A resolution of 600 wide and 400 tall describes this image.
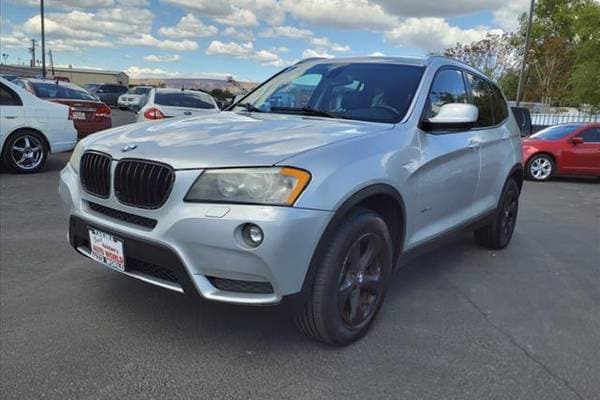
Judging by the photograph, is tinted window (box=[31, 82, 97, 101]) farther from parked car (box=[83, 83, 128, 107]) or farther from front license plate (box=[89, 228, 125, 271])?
parked car (box=[83, 83, 128, 107])

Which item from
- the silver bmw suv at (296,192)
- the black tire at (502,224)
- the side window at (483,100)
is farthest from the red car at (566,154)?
the silver bmw suv at (296,192)

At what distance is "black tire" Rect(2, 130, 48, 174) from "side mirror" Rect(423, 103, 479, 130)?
735cm

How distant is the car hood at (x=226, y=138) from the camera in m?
2.67

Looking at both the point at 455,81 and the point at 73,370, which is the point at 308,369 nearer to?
the point at 73,370

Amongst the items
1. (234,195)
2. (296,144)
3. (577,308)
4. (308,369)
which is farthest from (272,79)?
(577,308)

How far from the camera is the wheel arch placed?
2.68m

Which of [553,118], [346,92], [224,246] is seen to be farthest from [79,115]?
[553,118]

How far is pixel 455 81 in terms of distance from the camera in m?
4.35

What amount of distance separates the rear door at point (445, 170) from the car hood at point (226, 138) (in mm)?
474

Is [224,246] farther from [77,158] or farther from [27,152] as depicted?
[27,152]

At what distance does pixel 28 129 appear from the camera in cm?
869

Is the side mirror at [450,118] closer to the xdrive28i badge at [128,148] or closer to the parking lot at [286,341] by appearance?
the parking lot at [286,341]

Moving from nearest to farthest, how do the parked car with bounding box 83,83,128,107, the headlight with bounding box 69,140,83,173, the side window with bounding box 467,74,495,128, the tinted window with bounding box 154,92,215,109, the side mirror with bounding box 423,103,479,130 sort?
the headlight with bounding box 69,140,83,173
the side mirror with bounding box 423,103,479,130
the side window with bounding box 467,74,495,128
the tinted window with bounding box 154,92,215,109
the parked car with bounding box 83,83,128,107

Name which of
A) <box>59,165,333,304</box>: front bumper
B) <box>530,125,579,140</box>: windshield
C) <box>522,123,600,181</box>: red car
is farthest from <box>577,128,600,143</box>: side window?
<box>59,165,333,304</box>: front bumper
